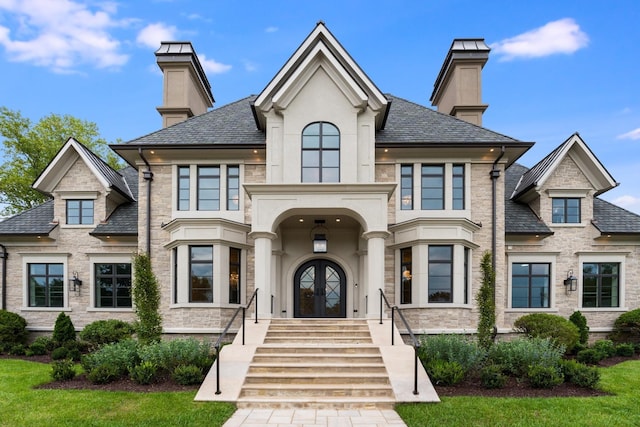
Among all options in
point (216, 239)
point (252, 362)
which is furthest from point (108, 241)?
point (252, 362)

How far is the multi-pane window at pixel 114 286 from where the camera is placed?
15.9 m

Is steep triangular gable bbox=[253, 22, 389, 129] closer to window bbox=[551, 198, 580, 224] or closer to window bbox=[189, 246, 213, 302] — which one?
window bbox=[189, 246, 213, 302]

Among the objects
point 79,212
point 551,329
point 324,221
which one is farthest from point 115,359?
point 551,329

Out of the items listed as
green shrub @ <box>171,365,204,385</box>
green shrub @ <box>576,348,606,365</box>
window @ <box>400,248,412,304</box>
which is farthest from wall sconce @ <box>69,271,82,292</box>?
green shrub @ <box>576,348,606,365</box>

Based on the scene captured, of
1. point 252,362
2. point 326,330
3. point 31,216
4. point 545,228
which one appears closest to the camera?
point 252,362

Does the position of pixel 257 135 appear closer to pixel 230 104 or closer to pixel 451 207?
pixel 230 104

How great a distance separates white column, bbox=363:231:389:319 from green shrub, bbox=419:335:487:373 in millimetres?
1897

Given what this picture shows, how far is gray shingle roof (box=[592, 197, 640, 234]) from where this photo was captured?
15398mm

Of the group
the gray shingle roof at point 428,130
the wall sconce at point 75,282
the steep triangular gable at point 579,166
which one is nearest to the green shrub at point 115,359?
the wall sconce at point 75,282

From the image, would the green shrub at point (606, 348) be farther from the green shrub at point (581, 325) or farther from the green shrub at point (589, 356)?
the green shrub at point (589, 356)

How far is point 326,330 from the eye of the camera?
11.4 meters

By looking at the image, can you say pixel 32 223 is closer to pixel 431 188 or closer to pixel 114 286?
pixel 114 286

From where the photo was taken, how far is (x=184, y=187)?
14648 millimetres

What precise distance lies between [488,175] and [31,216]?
16.7 m
